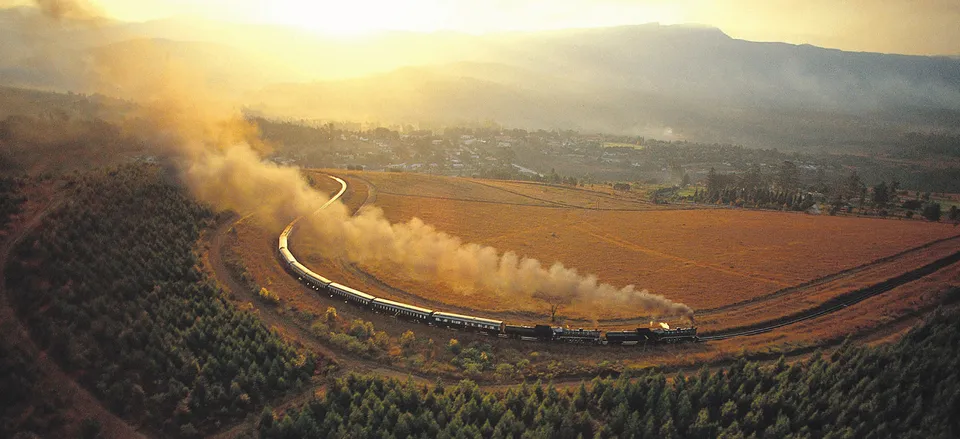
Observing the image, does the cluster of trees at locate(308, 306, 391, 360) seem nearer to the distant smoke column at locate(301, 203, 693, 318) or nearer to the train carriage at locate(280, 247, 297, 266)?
the distant smoke column at locate(301, 203, 693, 318)

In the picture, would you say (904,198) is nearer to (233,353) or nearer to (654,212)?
A: (654,212)

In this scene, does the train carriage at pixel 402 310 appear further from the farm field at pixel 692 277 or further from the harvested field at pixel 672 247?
the harvested field at pixel 672 247

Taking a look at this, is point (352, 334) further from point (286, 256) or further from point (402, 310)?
point (286, 256)

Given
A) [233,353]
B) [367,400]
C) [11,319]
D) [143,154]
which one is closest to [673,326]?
[367,400]

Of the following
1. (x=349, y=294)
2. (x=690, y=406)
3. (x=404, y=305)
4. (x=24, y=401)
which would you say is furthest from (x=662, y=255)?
(x=24, y=401)

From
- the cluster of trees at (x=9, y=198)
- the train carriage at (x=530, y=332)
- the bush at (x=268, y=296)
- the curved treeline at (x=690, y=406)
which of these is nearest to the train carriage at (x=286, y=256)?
the bush at (x=268, y=296)

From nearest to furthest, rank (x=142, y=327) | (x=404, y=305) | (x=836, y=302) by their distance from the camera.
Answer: (x=142, y=327) → (x=404, y=305) → (x=836, y=302)
